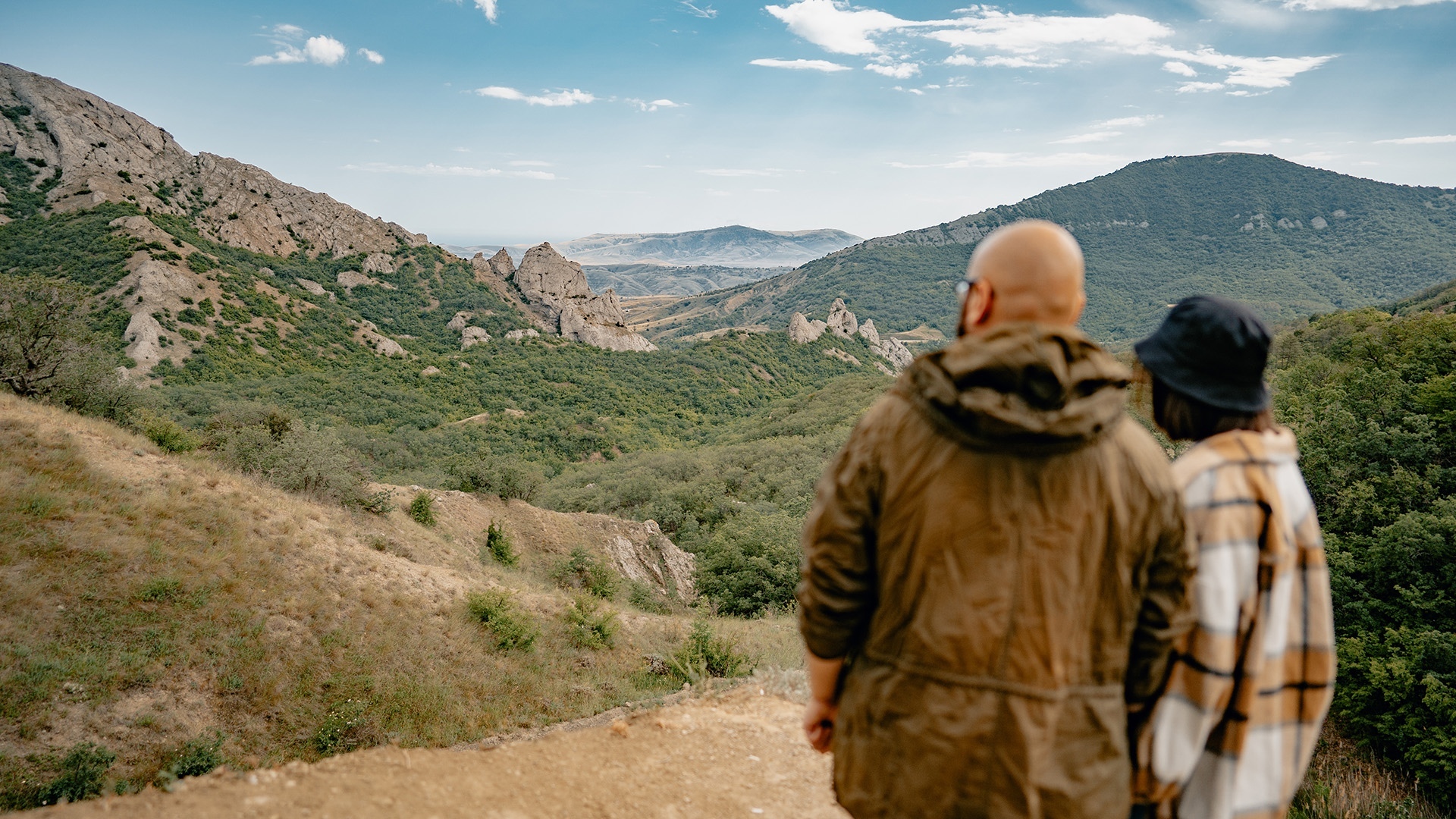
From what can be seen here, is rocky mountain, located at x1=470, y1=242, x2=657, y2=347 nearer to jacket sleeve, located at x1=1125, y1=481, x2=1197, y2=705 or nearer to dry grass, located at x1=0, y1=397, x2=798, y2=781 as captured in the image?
dry grass, located at x1=0, y1=397, x2=798, y2=781

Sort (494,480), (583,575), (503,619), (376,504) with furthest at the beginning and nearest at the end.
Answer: (494,480) < (583,575) < (376,504) < (503,619)

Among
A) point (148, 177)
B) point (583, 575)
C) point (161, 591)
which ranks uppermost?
point (148, 177)

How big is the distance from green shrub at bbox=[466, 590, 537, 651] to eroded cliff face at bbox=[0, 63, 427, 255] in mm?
54044

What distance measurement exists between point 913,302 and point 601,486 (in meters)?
87.9

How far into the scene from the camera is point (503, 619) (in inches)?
312

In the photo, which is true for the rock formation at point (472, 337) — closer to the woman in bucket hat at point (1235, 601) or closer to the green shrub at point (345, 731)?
the green shrub at point (345, 731)

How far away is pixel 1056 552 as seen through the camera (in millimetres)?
1313

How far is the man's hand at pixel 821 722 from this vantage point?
1670mm

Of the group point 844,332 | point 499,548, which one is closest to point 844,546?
point 499,548

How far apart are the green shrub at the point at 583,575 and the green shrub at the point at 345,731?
23.4 ft

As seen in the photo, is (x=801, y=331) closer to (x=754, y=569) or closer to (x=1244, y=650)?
(x=754, y=569)

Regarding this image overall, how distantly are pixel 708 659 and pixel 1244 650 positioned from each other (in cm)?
602

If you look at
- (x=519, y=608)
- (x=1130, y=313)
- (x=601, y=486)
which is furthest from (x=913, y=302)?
(x=519, y=608)

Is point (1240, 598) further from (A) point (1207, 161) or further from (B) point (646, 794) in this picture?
(A) point (1207, 161)
